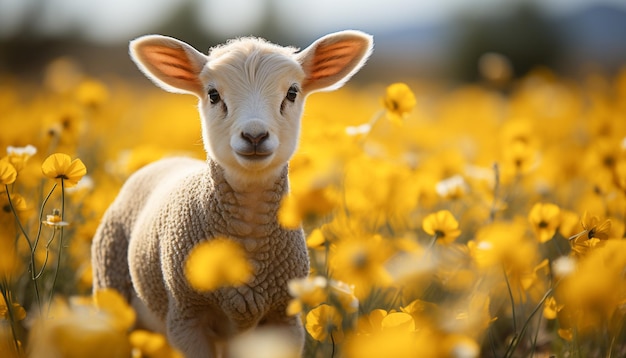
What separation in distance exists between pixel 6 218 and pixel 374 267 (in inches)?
83.7

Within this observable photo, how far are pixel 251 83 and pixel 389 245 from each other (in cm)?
100

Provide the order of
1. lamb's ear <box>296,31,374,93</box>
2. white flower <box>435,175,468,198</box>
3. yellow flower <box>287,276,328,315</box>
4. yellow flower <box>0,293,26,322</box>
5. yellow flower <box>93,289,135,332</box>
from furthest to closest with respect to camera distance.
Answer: white flower <box>435,175,468,198</box> → lamb's ear <box>296,31,374,93</box> → yellow flower <box>0,293,26,322</box> → yellow flower <box>287,276,328,315</box> → yellow flower <box>93,289,135,332</box>

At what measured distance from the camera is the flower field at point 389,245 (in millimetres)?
2014

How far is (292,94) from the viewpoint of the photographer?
3.25 metres

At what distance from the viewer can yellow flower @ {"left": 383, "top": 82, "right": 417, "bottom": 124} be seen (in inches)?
148

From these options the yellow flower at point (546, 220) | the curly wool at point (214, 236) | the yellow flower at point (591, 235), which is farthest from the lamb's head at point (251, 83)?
the yellow flower at point (591, 235)

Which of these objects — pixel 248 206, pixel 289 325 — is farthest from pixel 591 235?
pixel 248 206

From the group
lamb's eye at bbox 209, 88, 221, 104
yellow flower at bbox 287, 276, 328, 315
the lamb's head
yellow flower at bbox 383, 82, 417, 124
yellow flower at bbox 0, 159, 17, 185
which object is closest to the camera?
yellow flower at bbox 287, 276, 328, 315

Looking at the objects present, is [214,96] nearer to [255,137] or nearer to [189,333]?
[255,137]

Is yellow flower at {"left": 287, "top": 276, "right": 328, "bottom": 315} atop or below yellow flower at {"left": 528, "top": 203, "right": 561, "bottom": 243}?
atop

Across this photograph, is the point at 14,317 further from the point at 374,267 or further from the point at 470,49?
the point at 470,49

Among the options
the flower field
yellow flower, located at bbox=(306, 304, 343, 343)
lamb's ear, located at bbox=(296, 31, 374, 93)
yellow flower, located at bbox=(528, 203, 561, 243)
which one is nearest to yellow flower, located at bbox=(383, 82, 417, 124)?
the flower field

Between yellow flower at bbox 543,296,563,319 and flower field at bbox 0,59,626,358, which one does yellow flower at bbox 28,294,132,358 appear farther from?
yellow flower at bbox 543,296,563,319

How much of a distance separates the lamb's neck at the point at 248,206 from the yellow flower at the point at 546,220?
→ 4.01ft
